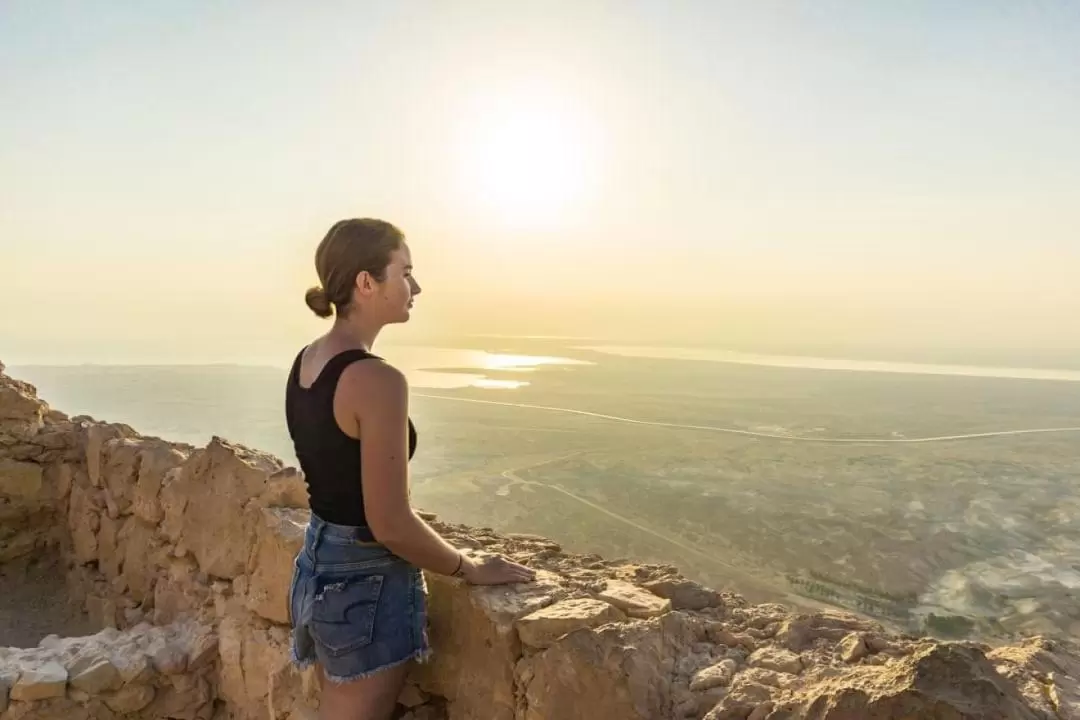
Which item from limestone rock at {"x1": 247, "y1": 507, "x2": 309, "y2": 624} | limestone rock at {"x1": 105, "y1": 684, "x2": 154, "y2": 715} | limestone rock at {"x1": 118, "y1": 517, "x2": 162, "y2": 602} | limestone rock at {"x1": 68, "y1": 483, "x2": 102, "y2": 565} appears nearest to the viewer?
limestone rock at {"x1": 247, "y1": 507, "x2": 309, "y2": 624}

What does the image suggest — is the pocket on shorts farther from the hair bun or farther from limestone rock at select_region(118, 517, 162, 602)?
limestone rock at select_region(118, 517, 162, 602)

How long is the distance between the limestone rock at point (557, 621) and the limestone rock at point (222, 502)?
90.9 inches

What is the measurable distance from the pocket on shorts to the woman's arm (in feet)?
0.69

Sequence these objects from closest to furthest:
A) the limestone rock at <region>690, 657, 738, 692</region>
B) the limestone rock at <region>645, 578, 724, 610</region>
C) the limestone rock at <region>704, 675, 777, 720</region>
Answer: the limestone rock at <region>704, 675, 777, 720</region> → the limestone rock at <region>690, 657, 738, 692</region> → the limestone rock at <region>645, 578, 724, 610</region>

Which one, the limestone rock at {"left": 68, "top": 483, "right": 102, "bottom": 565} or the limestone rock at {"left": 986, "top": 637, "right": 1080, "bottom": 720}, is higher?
the limestone rock at {"left": 986, "top": 637, "right": 1080, "bottom": 720}

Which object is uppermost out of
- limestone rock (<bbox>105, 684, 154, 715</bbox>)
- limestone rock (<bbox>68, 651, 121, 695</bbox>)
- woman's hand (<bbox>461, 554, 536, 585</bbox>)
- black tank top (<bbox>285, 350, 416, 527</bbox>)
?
black tank top (<bbox>285, 350, 416, 527</bbox>)

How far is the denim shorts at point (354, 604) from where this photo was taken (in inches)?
89.4

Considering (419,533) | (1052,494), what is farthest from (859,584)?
(419,533)

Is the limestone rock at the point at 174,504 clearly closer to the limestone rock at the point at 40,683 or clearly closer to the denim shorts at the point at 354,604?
the limestone rock at the point at 40,683

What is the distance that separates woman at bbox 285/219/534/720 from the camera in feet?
6.97

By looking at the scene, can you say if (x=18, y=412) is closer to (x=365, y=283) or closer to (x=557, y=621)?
(x=365, y=283)

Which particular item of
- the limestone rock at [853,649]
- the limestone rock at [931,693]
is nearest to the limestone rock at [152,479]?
the limestone rock at [853,649]

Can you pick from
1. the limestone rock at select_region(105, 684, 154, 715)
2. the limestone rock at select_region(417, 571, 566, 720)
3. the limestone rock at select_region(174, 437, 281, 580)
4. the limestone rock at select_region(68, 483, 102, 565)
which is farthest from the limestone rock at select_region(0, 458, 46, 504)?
the limestone rock at select_region(417, 571, 566, 720)

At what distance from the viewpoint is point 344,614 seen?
2270 mm
